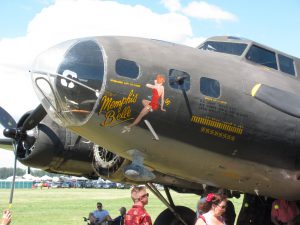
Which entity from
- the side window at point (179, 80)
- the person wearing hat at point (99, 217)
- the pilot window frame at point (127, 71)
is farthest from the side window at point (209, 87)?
the person wearing hat at point (99, 217)

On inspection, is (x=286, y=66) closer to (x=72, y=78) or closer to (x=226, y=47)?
(x=226, y=47)

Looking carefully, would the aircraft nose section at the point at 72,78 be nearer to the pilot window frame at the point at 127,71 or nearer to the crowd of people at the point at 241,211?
the pilot window frame at the point at 127,71

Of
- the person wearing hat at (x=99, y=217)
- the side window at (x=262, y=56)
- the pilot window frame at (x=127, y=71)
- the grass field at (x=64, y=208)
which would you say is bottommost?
the grass field at (x=64, y=208)

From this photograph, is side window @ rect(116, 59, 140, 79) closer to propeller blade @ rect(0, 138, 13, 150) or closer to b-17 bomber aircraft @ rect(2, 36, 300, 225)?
b-17 bomber aircraft @ rect(2, 36, 300, 225)

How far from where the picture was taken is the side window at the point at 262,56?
32.3 ft

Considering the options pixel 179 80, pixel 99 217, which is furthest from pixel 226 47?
pixel 99 217

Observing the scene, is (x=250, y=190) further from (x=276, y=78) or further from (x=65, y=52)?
(x=65, y=52)

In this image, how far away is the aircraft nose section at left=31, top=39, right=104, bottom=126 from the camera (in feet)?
24.8

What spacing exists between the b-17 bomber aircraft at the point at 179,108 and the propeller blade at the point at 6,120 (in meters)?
4.53

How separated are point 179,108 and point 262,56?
9.27 ft

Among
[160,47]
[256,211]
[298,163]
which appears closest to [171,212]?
[256,211]

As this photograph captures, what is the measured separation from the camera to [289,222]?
10.9m

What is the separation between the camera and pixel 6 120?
1266cm

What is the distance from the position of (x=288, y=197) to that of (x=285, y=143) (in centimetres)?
184
